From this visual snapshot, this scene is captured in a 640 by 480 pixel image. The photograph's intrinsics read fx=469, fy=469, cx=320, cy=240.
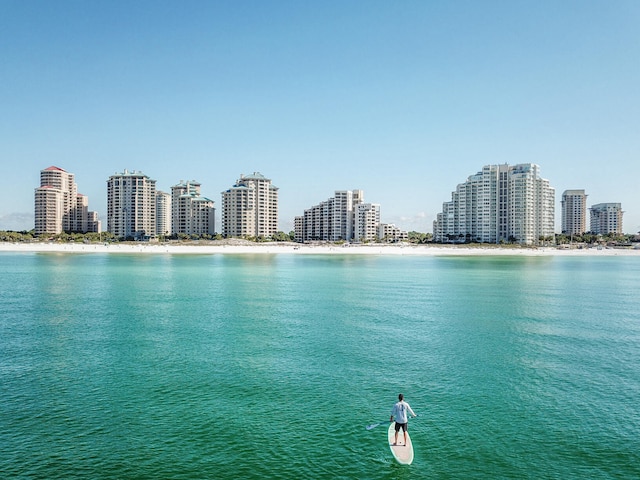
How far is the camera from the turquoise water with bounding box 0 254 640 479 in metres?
18.2

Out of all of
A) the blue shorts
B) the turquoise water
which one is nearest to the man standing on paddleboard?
the blue shorts

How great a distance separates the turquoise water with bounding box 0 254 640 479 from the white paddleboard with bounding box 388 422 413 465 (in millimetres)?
392

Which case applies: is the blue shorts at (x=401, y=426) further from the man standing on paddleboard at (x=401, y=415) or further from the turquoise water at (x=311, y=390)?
the turquoise water at (x=311, y=390)

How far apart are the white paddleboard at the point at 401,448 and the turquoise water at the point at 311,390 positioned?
392mm

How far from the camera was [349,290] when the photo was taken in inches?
2840

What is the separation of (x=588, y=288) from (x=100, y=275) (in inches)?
3440

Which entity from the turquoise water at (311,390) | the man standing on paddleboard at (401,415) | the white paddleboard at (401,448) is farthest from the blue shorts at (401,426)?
the turquoise water at (311,390)

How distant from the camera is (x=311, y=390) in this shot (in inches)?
1016

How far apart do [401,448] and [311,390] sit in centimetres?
776

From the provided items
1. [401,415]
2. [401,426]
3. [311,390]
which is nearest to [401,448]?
[401,426]

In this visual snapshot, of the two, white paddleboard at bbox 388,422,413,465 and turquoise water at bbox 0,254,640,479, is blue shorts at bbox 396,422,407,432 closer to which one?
white paddleboard at bbox 388,422,413,465

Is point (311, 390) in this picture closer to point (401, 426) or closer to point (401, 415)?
point (401, 426)

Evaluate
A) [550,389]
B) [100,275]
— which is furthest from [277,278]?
[550,389]

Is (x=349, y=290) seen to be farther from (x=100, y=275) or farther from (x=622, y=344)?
(x=100, y=275)
